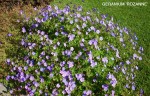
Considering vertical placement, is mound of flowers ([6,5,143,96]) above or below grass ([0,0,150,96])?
below

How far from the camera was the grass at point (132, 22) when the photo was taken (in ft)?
17.4

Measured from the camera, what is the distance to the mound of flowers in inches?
160

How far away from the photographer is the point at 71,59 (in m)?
4.18

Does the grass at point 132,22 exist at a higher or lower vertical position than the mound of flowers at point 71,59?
higher

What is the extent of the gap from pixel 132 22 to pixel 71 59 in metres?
3.58

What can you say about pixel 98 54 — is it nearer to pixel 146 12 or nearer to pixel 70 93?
pixel 70 93

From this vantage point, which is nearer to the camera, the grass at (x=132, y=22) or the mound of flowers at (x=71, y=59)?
the mound of flowers at (x=71, y=59)

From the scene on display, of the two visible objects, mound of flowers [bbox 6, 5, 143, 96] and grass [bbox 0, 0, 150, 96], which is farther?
grass [bbox 0, 0, 150, 96]

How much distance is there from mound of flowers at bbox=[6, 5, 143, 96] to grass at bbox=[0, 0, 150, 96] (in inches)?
20.6

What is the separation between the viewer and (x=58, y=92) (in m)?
4.10

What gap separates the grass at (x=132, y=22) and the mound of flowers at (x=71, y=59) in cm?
52

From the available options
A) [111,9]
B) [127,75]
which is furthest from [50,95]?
[111,9]

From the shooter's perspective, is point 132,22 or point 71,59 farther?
point 132,22

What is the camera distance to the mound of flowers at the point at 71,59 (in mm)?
4062
